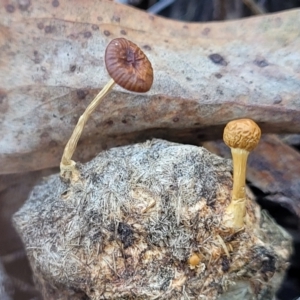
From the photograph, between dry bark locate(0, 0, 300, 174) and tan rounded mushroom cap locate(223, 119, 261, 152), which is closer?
tan rounded mushroom cap locate(223, 119, 261, 152)

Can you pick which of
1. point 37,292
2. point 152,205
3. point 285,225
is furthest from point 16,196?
point 285,225

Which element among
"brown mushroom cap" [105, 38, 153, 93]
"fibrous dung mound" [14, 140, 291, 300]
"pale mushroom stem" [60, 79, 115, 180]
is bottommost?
"fibrous dung mound" [14, 140, 291, 300]

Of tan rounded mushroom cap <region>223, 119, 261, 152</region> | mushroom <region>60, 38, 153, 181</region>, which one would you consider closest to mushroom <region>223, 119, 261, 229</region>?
tan rounded mushroom cap <region>223, 119, 261, 152</region>

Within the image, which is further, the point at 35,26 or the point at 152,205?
the point at 35,26

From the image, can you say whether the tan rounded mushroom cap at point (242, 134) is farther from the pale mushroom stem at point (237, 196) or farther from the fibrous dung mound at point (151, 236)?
the fibrous dung mound at point (151, 236)

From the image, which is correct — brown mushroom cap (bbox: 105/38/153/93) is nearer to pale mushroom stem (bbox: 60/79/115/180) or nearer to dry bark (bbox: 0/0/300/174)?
pale mushroom stem (bbox: 60/79/115/180)

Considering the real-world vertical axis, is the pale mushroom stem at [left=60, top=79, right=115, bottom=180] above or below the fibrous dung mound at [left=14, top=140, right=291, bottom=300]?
above

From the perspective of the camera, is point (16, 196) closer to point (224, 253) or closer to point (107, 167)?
point (107, 167)
